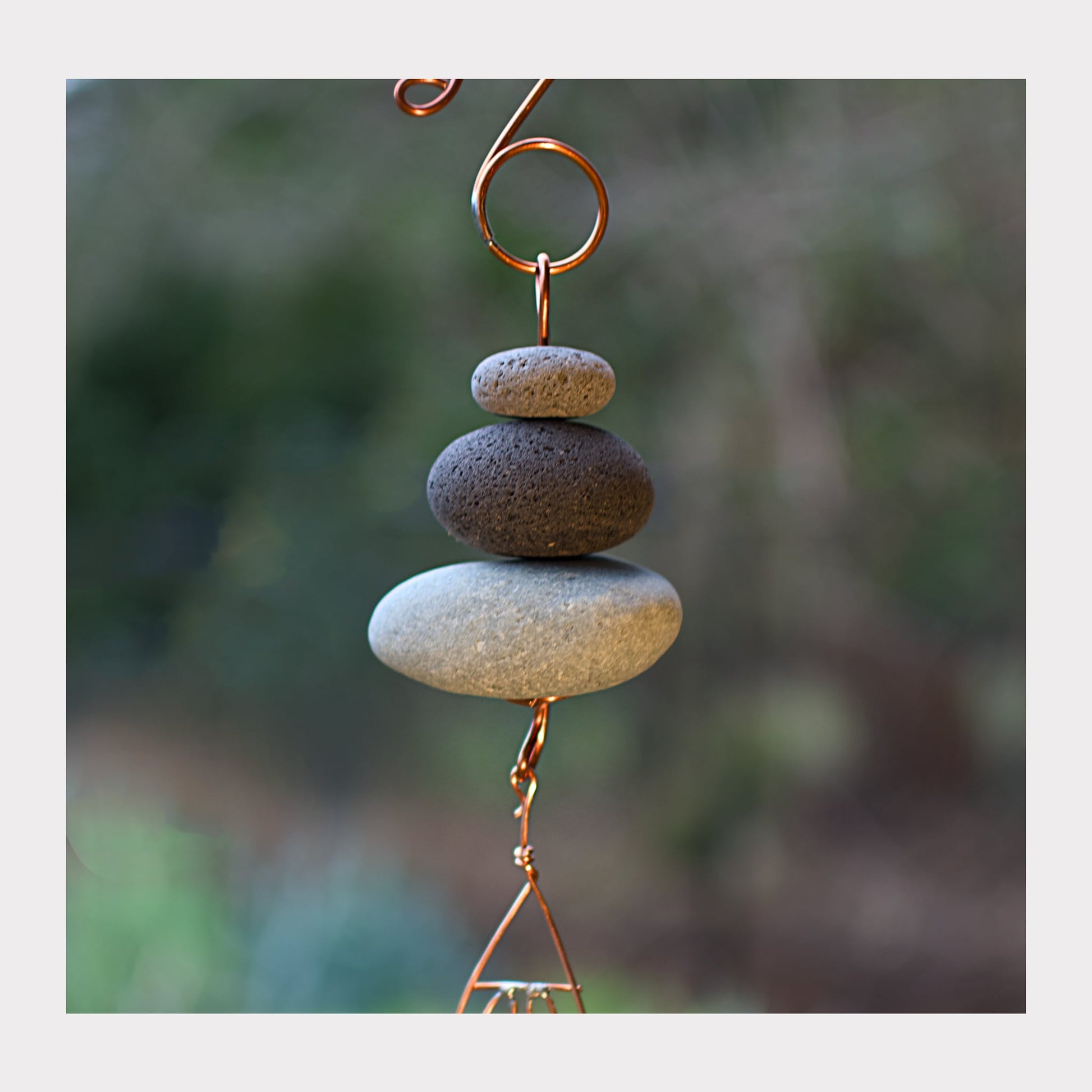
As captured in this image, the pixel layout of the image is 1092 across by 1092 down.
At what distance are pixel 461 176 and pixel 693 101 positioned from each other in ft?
2.03

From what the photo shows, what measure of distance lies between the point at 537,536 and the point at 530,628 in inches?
3.8

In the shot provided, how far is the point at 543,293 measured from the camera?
40.1 inches

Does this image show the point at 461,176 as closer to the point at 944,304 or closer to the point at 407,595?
the point at 944,304

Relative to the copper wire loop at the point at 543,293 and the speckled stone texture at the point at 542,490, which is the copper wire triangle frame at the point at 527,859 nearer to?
the speckled stone texture at the point at 542,490

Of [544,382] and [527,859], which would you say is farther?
[527,859]

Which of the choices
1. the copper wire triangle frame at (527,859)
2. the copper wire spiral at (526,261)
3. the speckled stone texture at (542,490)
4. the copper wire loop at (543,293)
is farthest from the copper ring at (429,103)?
the copper wire triangle frame at (527,859)

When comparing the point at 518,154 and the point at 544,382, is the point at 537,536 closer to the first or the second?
the point at 544,382

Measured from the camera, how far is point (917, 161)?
7.62ft

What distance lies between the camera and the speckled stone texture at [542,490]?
0.98 m

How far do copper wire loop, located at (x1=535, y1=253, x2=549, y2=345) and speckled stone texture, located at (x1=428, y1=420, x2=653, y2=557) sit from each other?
10 centimetres

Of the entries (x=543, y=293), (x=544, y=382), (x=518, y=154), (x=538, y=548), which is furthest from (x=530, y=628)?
(x=518, y=154)

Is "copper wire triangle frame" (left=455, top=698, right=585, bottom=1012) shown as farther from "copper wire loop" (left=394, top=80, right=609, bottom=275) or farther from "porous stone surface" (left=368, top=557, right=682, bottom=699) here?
"copper wire loop" (left=394, top=80, right=609, bottom=275)

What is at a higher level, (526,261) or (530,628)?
(526,261)

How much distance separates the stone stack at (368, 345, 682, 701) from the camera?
0.98m
